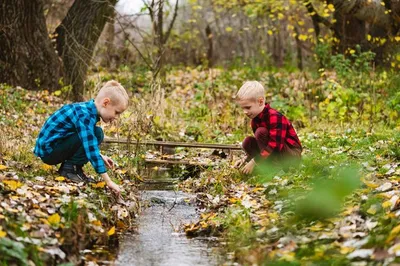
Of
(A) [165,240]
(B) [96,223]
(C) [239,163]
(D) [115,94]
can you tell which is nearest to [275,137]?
(C) [239,163]

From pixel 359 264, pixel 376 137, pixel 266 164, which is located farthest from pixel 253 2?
pixel 359 264

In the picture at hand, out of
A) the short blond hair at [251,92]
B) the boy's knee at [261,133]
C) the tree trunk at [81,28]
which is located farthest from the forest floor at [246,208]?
the tree trunk at [81,28]

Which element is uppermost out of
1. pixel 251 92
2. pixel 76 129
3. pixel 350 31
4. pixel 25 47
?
pixel 350 31

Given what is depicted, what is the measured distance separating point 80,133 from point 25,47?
8.73m

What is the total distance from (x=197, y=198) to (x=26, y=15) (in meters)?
8.52

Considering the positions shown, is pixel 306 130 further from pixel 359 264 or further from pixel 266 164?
pixel 359 264

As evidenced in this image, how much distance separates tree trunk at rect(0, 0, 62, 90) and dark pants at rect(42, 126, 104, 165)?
27.0 feet

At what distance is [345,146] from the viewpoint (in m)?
8.80

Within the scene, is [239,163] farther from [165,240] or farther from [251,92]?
[165,240]

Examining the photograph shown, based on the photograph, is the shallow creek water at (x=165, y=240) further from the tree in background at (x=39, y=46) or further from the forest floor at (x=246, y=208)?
the tree in background at (x=39, y=46)

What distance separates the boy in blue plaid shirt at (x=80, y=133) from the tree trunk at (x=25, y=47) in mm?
8207

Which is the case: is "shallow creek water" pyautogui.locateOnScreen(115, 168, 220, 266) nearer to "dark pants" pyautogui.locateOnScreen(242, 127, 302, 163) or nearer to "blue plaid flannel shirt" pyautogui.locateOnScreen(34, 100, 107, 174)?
"blue plaid flannel shirt" pyautogui.locateOnScreen(34, 100, 107, 174)

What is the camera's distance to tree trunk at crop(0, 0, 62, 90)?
13867 millimetres

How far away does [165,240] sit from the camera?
5.23 metres
